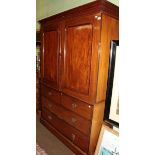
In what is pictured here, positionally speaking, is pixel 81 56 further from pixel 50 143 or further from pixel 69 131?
pixel 50 143

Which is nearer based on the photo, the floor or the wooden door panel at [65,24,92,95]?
the wooden door panel at [65,24,92,95]

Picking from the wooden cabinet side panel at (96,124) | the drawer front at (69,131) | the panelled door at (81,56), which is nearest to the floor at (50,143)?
the drawer front at (69,131)

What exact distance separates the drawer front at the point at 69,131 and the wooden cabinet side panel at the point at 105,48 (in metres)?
0.60

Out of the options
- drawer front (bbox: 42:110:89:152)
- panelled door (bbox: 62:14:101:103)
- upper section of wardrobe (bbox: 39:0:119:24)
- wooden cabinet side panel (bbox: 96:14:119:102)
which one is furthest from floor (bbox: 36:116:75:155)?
upper section of wardrobe (bbox: 39:0:119:24)

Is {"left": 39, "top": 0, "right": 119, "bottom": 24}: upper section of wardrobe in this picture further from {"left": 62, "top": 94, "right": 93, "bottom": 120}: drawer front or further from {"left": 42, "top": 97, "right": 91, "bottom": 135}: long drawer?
{"left": 42, "top": 97, "right": 91, "bottom": 135}: long drawer

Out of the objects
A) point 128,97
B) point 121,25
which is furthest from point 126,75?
point 121,25

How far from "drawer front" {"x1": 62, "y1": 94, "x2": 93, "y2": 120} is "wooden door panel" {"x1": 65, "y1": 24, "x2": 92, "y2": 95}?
0.16 meters

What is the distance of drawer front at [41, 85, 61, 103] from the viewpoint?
7.79 feet

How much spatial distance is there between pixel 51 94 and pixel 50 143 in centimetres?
77

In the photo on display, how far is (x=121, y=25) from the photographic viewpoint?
0.74 meters

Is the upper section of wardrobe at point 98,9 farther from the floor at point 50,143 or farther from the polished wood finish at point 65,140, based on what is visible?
the floor at point 50,143

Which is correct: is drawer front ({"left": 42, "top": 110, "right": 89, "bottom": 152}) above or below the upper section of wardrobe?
below

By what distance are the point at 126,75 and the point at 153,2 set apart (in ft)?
1.07
